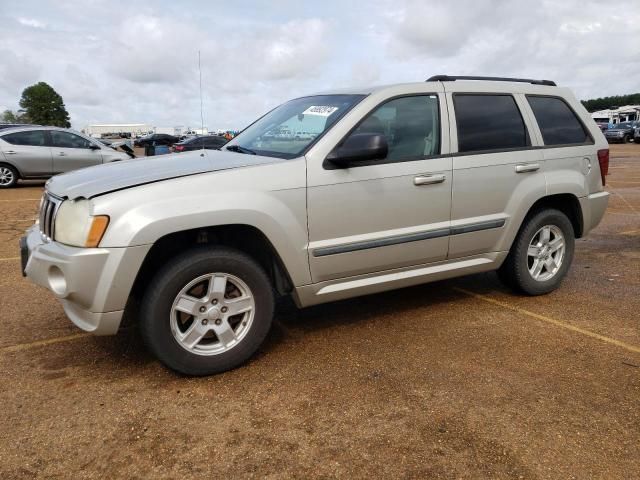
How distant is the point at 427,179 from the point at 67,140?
40.6 feet

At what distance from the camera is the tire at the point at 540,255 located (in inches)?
182

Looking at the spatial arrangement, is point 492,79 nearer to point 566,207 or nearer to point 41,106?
point 566,207

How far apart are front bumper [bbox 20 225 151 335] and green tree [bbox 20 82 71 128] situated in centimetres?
13752

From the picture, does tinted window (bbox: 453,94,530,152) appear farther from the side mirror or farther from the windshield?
the side mirror

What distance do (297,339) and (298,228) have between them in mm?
918

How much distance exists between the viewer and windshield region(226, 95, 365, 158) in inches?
149

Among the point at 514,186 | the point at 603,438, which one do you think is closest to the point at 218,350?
the point at 603,438

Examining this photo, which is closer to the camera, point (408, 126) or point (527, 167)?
point (408, 126)

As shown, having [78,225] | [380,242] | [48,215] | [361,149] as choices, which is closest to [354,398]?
[380,242]

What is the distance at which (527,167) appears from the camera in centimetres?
443

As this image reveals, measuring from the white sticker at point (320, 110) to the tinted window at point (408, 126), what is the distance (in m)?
0.28

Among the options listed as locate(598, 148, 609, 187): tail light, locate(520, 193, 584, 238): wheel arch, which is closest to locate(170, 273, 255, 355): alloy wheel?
locate(520, 193, 584, 238): wheel arch

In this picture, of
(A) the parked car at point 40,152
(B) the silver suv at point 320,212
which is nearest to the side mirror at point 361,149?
(B) the silver suv at point 320,212

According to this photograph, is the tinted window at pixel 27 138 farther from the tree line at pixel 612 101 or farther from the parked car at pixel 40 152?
the tree line at pixel 612 101
